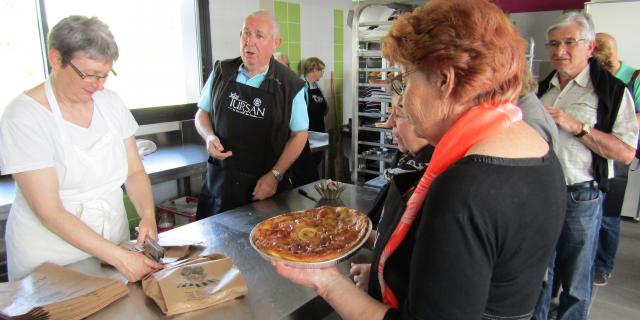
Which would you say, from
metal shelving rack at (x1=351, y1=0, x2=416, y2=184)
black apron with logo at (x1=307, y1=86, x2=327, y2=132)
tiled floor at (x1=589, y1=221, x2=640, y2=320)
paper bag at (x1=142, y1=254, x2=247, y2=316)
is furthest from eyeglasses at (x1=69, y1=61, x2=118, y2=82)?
black apron with logo at (x1=307, y1=86, x2=327, y2=132)

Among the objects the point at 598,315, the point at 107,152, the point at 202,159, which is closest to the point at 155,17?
the point at 202,159

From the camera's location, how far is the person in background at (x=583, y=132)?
217 centimetres

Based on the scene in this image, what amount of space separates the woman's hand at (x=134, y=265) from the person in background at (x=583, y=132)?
195 centimetres

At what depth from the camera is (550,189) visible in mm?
826

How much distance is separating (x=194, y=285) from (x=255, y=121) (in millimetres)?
1281

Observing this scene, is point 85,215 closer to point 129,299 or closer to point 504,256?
point 129,299

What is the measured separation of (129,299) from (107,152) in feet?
2.00

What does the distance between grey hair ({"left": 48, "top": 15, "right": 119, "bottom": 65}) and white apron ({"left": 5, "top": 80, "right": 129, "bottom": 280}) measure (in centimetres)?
16

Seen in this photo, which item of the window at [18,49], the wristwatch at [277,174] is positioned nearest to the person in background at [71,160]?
the wristwatch at [277,174]

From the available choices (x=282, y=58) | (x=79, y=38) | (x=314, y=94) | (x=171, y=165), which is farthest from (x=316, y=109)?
(x=79, y=38)

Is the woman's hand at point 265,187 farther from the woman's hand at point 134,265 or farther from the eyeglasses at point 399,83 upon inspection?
the eyeglasses at point 399,83

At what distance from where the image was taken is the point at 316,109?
5.45 meters

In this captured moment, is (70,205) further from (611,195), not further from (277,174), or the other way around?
(611,195)

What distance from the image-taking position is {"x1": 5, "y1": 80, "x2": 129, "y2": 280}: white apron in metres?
1.48
